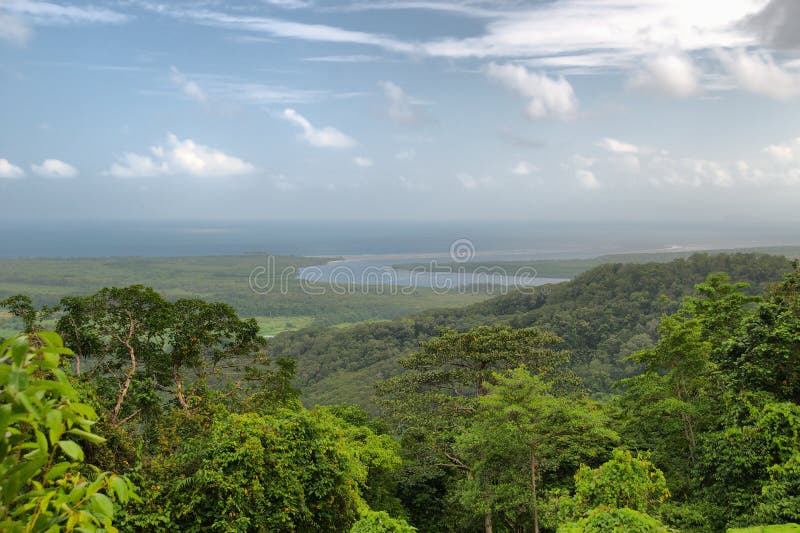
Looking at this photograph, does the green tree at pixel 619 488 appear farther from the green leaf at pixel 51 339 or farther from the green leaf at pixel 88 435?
the green leaf at pixel 51 339

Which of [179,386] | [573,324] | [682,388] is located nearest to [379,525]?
[179,386]

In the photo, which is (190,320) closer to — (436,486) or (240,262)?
(436,486)

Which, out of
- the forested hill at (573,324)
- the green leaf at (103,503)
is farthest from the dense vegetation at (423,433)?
the forested hill at (573,324)

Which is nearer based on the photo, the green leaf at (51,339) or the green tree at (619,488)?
the green leaf at (51,339)

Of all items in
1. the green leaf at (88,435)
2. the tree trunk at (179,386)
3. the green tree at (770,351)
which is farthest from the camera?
the tree trunk at (179,386)

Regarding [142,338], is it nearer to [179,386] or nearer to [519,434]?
[179,386]

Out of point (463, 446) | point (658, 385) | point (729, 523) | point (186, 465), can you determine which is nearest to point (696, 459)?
point (658, 385)
